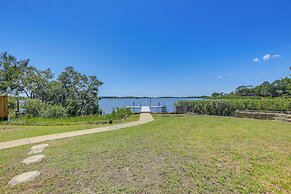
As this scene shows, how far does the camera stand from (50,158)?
3.73 m

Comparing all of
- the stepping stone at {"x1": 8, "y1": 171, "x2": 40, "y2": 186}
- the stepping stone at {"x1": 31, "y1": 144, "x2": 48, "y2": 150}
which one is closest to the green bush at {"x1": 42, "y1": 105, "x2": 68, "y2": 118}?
the stepping stone at {"x1": 31, "y1": 144, "x2": 48, "y2": 150}

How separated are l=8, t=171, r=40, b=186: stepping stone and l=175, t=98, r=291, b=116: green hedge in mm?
15274

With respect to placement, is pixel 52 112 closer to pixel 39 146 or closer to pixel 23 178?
pixel 39 146

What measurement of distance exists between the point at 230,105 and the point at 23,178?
52.2ft

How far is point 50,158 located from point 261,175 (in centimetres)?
436

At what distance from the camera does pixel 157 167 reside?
3.18m

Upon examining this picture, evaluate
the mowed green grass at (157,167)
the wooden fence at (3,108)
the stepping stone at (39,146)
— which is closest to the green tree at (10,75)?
the wooden fence at (3,108)

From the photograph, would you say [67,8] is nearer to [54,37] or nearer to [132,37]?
[54,37]

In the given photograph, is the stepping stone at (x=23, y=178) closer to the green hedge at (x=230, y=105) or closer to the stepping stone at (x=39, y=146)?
the stepping stone at (x=39, y=146)

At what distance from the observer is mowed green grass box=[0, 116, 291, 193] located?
2.51 m

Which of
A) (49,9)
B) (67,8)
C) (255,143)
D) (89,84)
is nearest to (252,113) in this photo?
(255,143)

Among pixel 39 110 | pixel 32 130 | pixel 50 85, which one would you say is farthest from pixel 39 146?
pixel 50 85

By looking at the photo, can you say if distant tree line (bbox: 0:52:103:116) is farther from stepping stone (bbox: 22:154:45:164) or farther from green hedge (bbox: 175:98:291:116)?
stepping stone (bbox: 22:154:45:164)

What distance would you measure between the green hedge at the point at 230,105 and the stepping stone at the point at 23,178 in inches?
601
